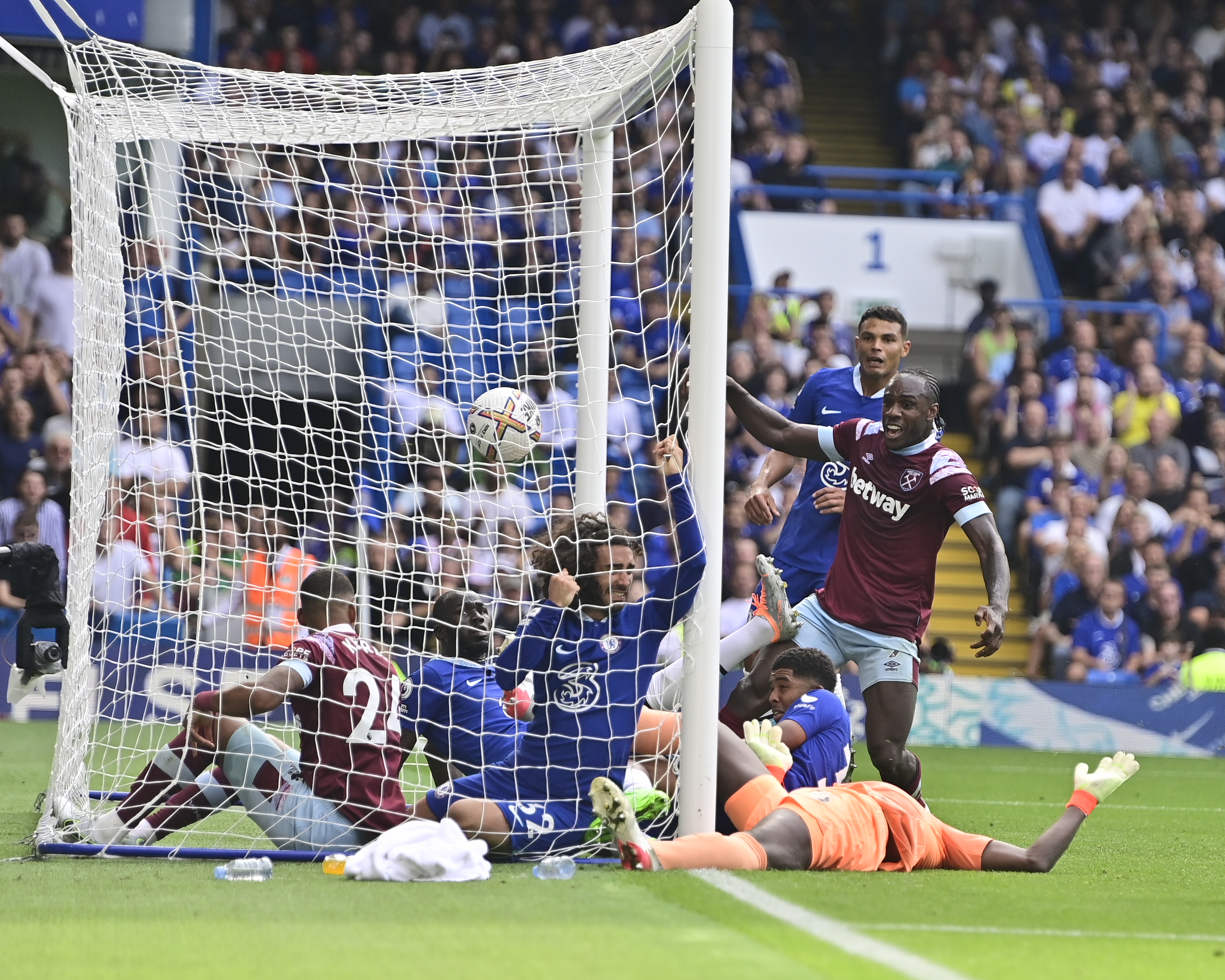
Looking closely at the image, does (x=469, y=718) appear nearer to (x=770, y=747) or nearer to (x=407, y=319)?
(x=770, y=747)

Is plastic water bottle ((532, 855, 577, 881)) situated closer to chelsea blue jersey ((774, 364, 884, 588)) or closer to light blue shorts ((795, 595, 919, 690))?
light blue shorts ((795, 595, 919, 690))

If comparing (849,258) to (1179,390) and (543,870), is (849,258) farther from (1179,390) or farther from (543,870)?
(543,870)

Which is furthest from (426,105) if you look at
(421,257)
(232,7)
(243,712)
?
(232,7)

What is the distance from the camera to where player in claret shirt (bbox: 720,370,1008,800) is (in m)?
6.54

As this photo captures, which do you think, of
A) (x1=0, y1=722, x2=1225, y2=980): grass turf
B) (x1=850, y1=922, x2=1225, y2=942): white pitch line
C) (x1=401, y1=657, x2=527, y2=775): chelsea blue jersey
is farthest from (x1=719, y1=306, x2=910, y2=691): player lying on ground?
(x1=850, y1=922, x2=1225, y2=942): white pitch line

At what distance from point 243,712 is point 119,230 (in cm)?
243

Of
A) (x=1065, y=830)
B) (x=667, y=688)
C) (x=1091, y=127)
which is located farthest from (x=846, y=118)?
(x=1065, y=830)

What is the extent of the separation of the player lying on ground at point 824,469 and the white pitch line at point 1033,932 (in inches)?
110

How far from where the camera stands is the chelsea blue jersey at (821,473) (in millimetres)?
7465

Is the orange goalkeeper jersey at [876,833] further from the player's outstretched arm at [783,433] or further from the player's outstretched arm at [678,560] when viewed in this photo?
the player's outstretched arm at [783,433]

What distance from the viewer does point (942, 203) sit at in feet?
59.6

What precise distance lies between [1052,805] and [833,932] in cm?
512

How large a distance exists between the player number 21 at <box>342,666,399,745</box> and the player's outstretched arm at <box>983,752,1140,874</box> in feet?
7.36

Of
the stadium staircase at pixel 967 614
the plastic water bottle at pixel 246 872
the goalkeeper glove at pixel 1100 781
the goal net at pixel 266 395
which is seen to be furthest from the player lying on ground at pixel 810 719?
the stadium staircase at pixel 967 614
